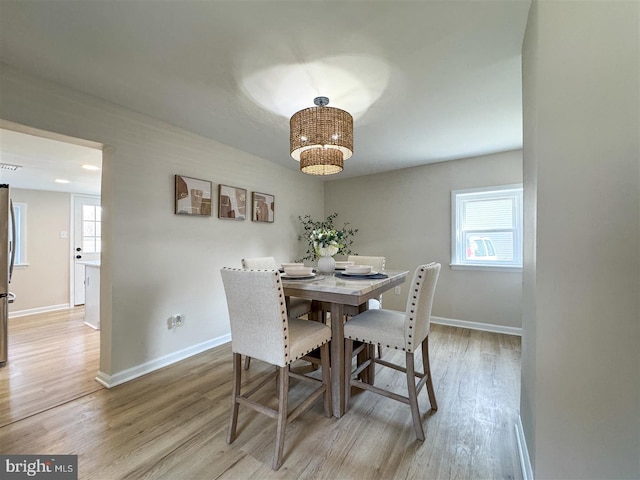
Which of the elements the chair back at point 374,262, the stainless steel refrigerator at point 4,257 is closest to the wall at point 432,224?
the chair back at point 374,262

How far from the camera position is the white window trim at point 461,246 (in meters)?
3.35

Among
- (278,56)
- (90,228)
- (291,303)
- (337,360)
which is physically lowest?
(337,360)

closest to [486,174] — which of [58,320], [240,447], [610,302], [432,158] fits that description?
[432,158]

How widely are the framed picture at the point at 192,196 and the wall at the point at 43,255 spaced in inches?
156

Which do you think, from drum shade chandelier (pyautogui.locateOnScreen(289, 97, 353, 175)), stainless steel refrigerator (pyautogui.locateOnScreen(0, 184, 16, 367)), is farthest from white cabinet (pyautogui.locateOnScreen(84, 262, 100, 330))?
drum shade chandelier (pyautogui.locateOnScreen(289, 97, 353, 175))

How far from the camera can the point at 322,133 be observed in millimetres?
1874

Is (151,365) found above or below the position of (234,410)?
below

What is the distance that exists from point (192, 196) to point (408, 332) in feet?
7.79

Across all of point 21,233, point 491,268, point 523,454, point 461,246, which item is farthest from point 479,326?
point 21,233

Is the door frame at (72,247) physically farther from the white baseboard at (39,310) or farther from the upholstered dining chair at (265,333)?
the upholstered dining chair at (265,333)

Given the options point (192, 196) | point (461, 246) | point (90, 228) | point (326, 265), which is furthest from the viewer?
point (90, 228)

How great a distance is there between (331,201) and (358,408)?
3495mm

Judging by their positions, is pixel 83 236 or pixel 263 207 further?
pixel 83 236

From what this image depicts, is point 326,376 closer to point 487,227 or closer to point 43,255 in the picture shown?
point 487,227
